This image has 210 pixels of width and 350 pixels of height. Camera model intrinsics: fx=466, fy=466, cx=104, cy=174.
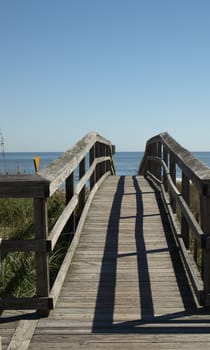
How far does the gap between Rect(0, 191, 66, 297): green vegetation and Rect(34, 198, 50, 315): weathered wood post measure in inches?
34.6

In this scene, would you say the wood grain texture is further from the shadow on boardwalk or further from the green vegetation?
the green vegetation

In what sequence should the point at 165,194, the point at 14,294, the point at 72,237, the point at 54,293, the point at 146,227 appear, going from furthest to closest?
1. the point at 165,194
2. the point at 146,227
3. the point at 72,237
4. the point at 14,294
5. the point at 54,293

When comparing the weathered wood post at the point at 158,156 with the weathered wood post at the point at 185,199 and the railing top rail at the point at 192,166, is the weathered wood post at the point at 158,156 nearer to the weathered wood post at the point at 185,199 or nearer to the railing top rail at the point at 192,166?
the railing top rail at the point at 192,166

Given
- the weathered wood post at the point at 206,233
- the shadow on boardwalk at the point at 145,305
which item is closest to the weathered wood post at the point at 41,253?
the shadow on boardwalk at the point at 145,305

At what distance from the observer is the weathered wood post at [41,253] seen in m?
3.72

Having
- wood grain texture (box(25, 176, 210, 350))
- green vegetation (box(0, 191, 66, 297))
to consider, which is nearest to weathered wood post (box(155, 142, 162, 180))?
green vegetation (box(0, 191, 66, 297))

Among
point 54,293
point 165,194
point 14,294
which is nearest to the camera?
point 54,293

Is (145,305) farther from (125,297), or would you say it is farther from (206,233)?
(206,233)

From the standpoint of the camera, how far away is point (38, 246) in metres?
3.74

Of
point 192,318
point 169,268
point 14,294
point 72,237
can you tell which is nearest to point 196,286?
point 192,318

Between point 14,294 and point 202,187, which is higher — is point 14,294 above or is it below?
below

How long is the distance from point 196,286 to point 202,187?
3.03 ft

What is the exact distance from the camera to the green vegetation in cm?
480

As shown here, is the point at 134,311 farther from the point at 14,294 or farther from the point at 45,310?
the point at 14,294
